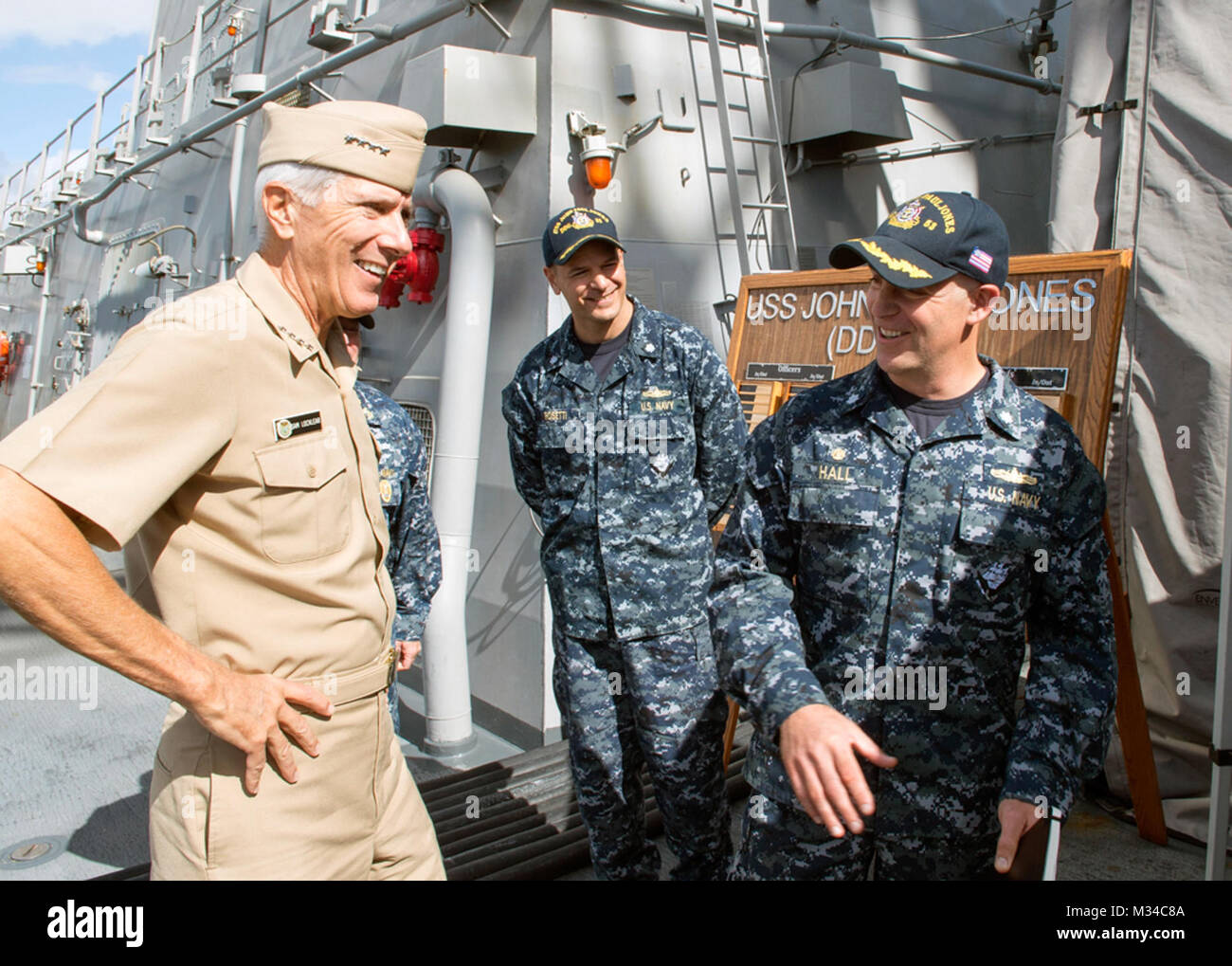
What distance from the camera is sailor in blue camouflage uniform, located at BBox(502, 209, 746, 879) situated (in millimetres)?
2744

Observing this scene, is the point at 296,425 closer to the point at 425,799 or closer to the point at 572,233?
the point at 572,233

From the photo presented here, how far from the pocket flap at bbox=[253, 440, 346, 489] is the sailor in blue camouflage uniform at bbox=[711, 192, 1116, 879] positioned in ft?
2.67

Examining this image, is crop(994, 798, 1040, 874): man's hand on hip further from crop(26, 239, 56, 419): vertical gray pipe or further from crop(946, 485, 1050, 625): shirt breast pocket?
crop(26, 239, 56, 419): vertical gray pipe

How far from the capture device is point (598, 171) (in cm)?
434

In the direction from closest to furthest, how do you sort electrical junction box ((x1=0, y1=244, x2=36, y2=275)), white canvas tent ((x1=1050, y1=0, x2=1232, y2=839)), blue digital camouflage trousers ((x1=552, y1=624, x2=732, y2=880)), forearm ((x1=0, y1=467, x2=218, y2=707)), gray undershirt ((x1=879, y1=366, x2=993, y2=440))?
forearm ((x1=0, y1=467, x2=218, y2=707)) → gray undershirt ((x1=879, y1=366, x2=993, y2=440)) → blue digital camouflage trousers ((x1=552, y1=624, x2=732, y2=880)) → white canvas tent ((x1=1050, y1=0, x2=1232, y2=839)) → electrical junction box ((x1=0, y1=244, x2=36, y2=275))

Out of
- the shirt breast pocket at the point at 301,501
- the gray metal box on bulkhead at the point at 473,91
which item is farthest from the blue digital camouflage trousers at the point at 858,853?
the gray metal box on bulkhead at the point at 473,91

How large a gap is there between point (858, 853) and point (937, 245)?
119cm

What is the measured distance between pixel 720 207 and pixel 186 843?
169 inches

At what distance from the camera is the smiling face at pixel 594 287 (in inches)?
109

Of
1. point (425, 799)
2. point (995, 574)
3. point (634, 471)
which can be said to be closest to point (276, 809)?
point (995, 574)

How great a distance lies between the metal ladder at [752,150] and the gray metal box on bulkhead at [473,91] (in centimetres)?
96

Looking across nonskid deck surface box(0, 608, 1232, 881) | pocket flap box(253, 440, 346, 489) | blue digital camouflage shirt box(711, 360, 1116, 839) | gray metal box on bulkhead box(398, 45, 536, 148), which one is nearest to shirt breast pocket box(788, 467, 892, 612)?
blue digital camouflage shirt box(711, 360, 1116, 839)

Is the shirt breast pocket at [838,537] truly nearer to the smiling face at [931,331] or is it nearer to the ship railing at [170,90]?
the smiling face at [931,331]
